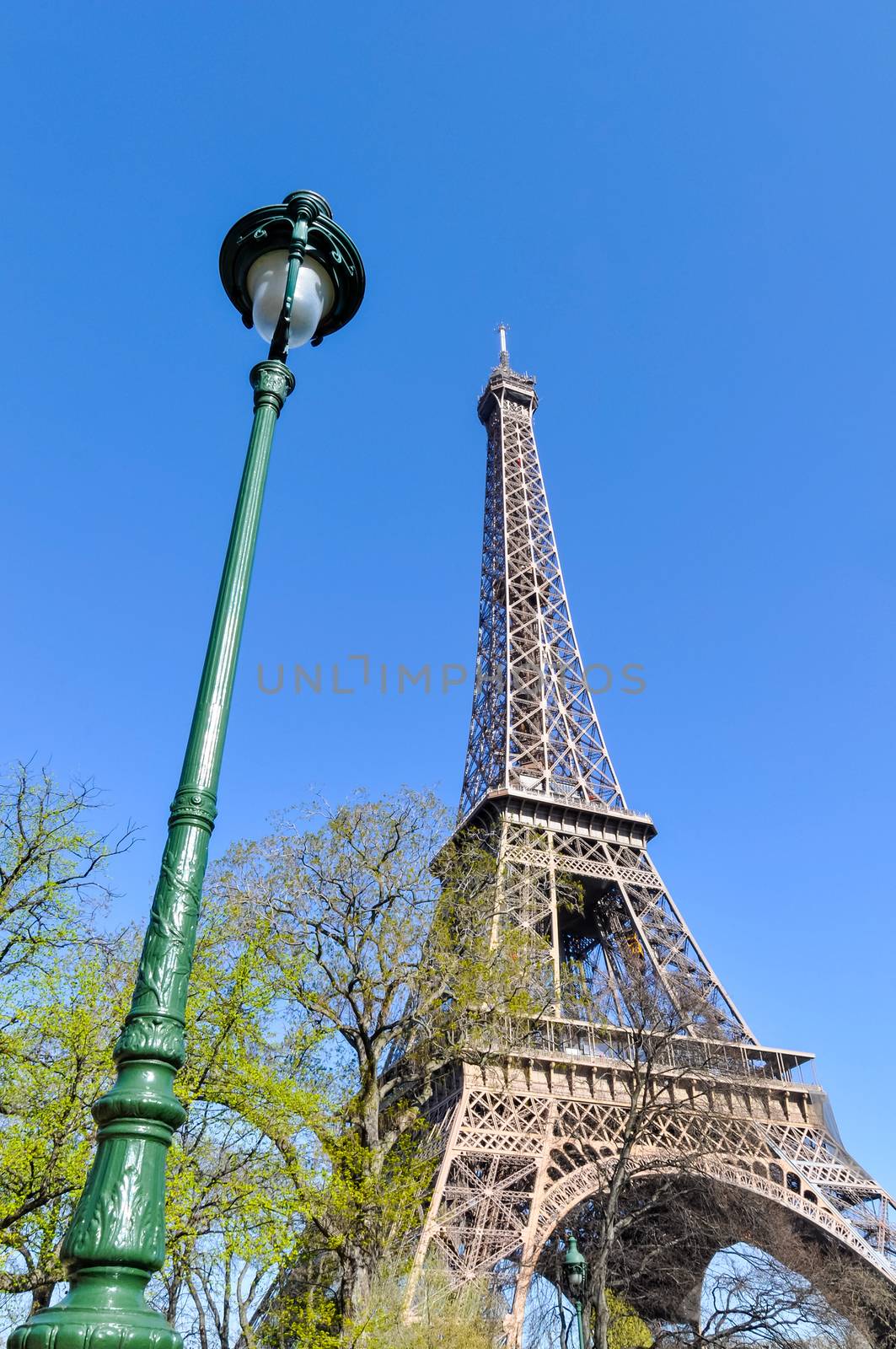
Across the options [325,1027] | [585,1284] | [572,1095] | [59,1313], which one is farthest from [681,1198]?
[59,1313]

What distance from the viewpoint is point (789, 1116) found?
2942 cm

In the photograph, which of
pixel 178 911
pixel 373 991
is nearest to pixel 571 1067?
pixel 373 991

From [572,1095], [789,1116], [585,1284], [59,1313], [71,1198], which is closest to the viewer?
[59,1313]

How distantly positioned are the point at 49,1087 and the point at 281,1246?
3946mm

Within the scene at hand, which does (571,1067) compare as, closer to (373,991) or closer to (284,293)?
(373,991)

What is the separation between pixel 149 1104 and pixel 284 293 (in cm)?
491

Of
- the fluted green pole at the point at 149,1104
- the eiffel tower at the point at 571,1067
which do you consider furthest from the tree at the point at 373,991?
the fluted green pole at the point at 149,1104

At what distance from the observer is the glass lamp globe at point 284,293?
630 cm

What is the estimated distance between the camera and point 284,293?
627 cm

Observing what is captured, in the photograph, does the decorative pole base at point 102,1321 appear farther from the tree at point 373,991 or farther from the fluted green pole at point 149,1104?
the tree at point 373,991

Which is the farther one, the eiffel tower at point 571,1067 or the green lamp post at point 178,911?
the eiffel tower at point 571,1067

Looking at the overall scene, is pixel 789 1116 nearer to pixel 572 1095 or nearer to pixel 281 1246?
pixel 572 1095

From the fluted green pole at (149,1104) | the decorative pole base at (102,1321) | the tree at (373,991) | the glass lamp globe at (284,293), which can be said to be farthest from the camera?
the tree at (373,991)

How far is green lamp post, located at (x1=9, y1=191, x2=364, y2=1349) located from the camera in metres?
3.46
